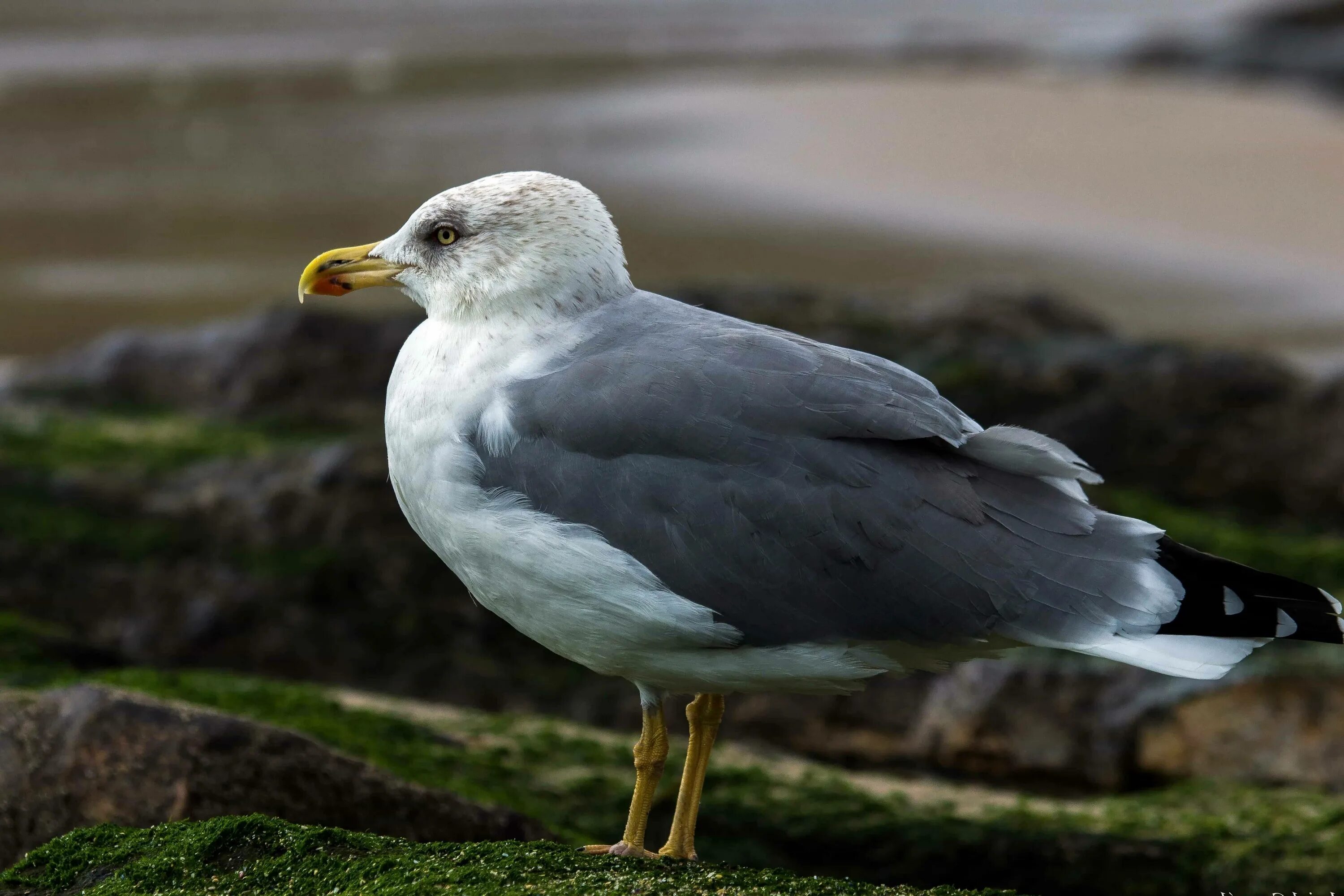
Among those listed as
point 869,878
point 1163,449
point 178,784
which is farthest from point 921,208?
point 178,784

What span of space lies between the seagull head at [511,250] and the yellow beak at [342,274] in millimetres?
81

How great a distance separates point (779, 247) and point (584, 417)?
41.1 ft

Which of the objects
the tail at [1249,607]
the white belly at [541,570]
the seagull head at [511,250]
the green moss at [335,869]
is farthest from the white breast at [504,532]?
the tail at [1249,607]

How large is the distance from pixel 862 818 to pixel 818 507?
1.93 m

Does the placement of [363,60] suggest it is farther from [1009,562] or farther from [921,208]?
[1009,562]

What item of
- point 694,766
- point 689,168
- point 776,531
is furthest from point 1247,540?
point 689,168

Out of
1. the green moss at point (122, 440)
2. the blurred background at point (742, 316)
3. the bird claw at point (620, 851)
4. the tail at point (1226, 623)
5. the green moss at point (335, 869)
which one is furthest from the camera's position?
the green moss at point (122, 440)

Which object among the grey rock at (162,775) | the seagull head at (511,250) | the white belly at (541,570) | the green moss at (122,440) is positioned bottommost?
the green moss at (122,440)

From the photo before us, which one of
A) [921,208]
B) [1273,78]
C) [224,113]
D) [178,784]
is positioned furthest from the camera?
[1273,78]

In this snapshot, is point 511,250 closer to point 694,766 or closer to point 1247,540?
point 694,766

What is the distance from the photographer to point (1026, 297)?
10688mm

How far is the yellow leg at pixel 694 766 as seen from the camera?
4.45 meters

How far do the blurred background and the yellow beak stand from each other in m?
1.31

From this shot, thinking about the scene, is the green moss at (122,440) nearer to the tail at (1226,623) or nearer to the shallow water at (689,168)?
the shallow water at (689,168)
